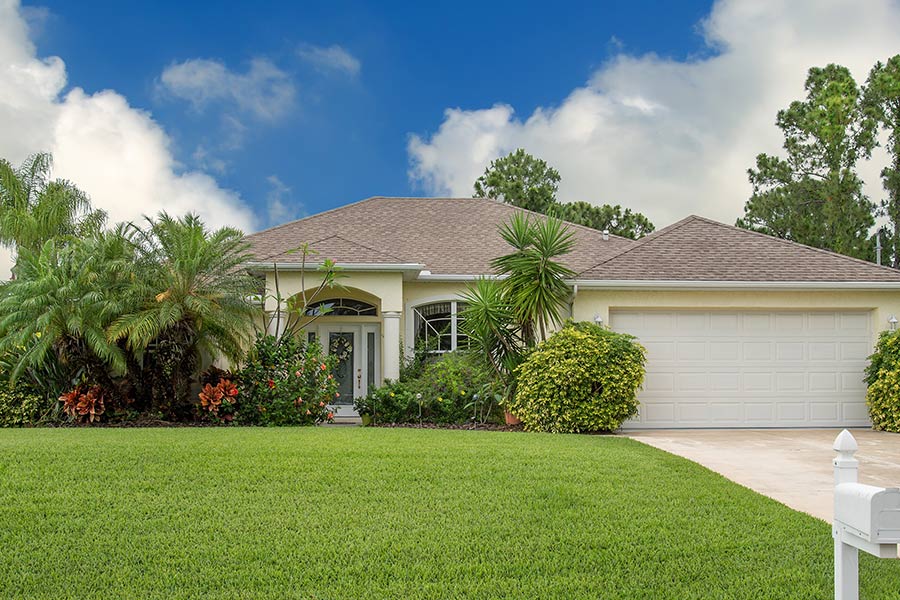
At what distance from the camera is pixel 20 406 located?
14250 mm

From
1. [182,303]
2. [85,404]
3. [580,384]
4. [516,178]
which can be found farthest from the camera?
[516,178]

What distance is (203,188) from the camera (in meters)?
17.5

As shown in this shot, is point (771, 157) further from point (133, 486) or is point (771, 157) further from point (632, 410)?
point (133, 486)

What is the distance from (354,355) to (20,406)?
689 centimetres

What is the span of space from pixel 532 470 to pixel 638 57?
469 inches

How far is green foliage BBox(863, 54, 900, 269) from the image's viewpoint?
26.5m

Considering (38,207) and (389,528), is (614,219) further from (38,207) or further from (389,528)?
(389,528)

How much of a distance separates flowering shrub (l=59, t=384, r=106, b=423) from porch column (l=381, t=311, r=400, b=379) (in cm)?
532

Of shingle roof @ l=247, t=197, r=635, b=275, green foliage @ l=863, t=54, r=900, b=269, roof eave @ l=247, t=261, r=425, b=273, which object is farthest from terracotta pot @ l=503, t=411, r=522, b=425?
green foliage @ l=863, t=54, r=900, b=269

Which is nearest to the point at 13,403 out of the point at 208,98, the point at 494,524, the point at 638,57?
the point at 208,98

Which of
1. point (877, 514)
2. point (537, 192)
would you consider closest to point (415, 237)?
point (537, 192)

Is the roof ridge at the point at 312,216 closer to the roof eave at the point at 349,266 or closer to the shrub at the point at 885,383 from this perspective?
the roof eave at the point at 349,266

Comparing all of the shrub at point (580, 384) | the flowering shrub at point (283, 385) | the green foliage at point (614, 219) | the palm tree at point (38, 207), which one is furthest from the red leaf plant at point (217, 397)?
the green foliage at point (614, 219)

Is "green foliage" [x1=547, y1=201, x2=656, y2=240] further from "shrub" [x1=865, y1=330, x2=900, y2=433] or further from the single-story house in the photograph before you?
"shrub" [x1=865, y1=330, x2=900, y2=433]
